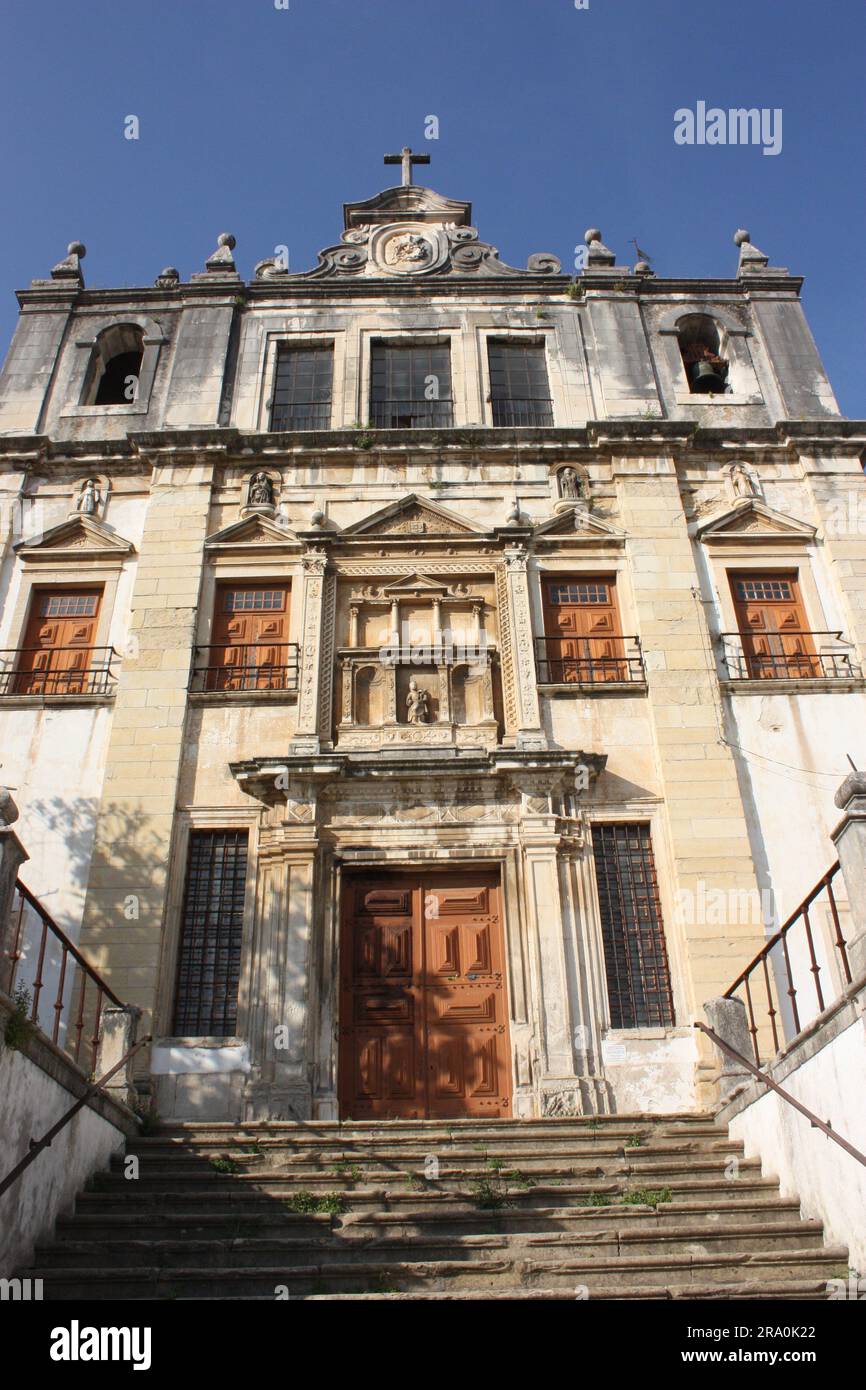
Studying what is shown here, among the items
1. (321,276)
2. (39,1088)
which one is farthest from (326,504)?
(39,1088)

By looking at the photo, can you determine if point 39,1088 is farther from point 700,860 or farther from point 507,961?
point 700,860

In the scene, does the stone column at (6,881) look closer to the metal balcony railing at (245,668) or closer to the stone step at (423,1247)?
the stone step at (423,1247)

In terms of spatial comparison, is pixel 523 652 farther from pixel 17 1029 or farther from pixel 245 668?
pixel 17 1029

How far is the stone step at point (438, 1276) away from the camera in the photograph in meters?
7.59

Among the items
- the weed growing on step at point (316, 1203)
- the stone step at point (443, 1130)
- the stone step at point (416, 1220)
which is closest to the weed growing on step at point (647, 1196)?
the stone step at point (416, 1220)

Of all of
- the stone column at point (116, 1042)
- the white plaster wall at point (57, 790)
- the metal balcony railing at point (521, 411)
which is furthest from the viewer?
the metal balcony railing at point (521, 411)

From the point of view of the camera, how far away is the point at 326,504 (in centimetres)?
1680

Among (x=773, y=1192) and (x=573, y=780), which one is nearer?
(x=773, y=1192)

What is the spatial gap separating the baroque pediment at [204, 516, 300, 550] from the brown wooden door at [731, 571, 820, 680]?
6537 millimetres

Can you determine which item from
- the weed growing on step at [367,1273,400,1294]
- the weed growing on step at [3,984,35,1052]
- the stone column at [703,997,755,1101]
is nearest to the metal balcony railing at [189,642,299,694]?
the stone column at [703,997,755,1101]

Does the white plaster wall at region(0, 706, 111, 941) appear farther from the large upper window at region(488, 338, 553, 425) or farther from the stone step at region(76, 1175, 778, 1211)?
the large upper window at region(488, 338, 553, 425)

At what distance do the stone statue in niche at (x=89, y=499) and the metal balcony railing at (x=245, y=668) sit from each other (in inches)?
123

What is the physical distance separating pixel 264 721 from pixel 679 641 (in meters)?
5.73
